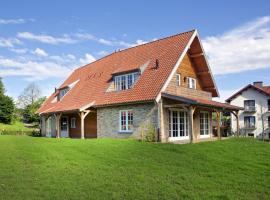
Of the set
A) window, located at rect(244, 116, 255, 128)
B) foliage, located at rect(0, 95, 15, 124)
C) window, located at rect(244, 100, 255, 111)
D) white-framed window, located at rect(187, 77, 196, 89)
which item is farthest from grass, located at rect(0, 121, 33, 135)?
window, located at rect(244, 116, 255, 128)

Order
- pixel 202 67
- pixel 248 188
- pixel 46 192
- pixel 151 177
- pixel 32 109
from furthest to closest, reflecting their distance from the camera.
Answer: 1. pixel 32 109
2. pixel 202 67
3. pixel 151 177
4. pixel 248 188
5. pixel 46 192

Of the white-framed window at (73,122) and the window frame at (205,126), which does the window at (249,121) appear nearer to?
the window frame at (205,126)

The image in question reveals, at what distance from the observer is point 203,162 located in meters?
12.2

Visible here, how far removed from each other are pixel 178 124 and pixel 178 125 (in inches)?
2.6

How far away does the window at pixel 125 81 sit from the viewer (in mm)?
22969

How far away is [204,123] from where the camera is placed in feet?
87.5

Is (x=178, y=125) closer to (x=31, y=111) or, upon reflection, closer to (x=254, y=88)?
(x=254, y=88)

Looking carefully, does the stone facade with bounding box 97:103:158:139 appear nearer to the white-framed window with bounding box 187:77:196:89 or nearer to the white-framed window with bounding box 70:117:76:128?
the white-framed window with bounding box 70:117:76:128

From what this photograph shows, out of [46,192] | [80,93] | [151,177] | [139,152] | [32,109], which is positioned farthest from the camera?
[32,109]

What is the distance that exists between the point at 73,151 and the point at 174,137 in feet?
29.9

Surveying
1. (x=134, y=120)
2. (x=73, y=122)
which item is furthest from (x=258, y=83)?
(x=134, y=120)

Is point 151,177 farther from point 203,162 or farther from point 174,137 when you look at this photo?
point 174,137

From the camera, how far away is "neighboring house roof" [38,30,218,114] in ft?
68.9

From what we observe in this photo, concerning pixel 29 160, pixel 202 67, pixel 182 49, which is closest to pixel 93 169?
pixel 29 160
